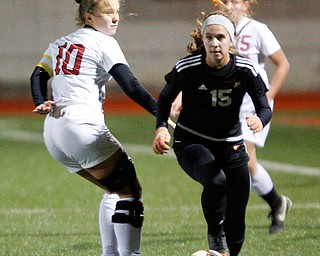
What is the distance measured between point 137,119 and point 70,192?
925cm

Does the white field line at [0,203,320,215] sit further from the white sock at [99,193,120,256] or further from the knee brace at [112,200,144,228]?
the knee brace at [112,200,144,228]

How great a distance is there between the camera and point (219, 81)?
5.96 meters

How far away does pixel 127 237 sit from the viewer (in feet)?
19.7

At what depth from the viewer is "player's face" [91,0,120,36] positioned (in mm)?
5938

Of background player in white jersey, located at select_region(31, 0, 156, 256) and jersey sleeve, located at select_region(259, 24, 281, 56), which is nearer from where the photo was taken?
background player in white jersey, located at select_region(31, 0, 156, 256)

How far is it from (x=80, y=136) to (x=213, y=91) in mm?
920

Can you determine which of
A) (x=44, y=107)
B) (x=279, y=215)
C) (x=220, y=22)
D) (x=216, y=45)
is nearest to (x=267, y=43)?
(x=279, y=215)

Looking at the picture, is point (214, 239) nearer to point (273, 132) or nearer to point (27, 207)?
point (27, 207)

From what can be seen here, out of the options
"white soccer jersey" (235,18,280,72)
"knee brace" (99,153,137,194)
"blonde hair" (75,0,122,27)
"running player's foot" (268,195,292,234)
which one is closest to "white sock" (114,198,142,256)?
"knee brace" (99,153,137,194)

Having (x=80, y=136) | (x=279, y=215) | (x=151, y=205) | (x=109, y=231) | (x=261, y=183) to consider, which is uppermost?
(x=80, y=136)

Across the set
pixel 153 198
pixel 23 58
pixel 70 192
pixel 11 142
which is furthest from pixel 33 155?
pixel 23 58

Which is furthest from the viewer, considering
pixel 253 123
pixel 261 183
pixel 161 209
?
pixel 161 209

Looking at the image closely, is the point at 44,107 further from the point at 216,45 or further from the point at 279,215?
the point at 279,215

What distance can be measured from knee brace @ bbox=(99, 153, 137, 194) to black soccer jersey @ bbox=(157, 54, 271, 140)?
0.34 metres
